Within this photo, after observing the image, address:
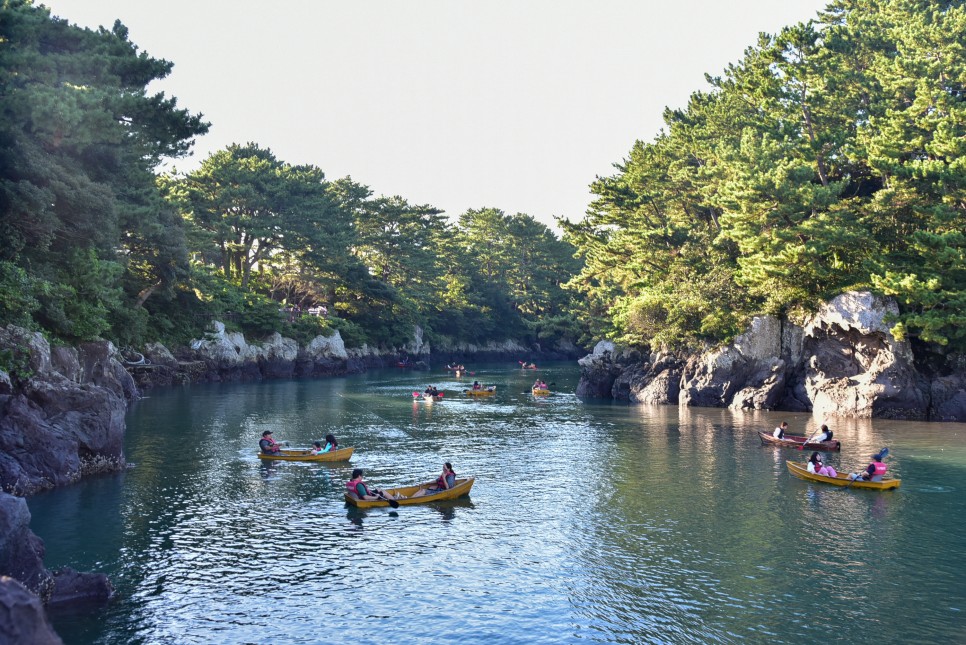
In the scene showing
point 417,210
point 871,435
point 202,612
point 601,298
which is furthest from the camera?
point 417,210

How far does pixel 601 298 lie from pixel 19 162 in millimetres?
60289

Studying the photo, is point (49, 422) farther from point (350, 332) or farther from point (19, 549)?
point (350, 332)

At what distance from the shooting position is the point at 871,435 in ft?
133

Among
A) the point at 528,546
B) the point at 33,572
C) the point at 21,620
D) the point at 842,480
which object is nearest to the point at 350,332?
the point at 842,480

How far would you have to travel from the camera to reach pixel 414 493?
27.2 metres

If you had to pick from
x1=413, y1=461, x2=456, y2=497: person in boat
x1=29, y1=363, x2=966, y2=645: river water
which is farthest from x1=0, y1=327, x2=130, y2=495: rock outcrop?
x1=413, y1=461, x2=456, y2=497: person in boat

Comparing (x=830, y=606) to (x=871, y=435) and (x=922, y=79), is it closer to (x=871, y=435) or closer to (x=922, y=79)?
(x=871, y=435)

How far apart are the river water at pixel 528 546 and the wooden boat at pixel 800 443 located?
0.70 m

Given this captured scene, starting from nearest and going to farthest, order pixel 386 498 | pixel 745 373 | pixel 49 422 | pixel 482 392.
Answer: pixel 386 498 < pixel 49 422 < pixel 745 373 < pixel 482 392

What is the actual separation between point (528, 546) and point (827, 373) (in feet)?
117

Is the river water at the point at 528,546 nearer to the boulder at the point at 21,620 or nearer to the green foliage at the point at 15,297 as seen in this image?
the green foliage at the point at 15,297

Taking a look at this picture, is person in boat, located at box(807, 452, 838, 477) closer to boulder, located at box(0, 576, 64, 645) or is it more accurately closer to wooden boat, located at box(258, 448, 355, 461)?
wooden boat, located at box(258, 448, 355, 461)

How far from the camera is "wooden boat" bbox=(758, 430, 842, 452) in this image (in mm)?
35562

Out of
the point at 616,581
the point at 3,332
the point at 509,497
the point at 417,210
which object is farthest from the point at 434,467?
the point at 417,210
